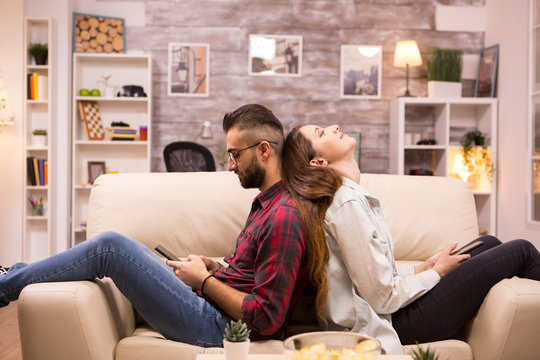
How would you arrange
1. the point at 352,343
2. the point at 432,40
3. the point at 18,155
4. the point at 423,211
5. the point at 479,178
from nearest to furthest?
the point at 352,343 → the point at 423,211 → the point at 18,155 → the point at 479,178 → the point at 432,40

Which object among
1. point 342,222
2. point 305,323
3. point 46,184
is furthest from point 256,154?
point 46,184

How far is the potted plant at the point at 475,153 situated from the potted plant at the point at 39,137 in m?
3.97

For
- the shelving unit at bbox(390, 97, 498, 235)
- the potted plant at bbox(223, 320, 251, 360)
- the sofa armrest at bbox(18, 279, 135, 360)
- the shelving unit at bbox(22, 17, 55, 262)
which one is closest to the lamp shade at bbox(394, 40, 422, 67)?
the shelving unit at bbox(390, 97, 498, 235)

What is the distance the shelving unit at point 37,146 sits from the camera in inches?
202

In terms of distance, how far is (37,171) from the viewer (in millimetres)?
5184

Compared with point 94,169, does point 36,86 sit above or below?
above

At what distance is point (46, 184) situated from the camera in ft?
17.1

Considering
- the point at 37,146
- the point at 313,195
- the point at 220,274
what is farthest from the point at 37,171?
the point at 313,195

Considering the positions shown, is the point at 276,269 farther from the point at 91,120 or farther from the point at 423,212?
the point at 91,120

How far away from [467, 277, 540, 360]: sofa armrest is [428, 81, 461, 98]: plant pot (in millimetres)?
3961

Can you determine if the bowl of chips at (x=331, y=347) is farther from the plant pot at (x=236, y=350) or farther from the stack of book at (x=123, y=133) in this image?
the stack of book at (x=123, y=133)

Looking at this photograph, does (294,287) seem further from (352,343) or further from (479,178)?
(479,178)

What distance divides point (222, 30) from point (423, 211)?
12.3ft

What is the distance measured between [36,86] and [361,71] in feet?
10.4
